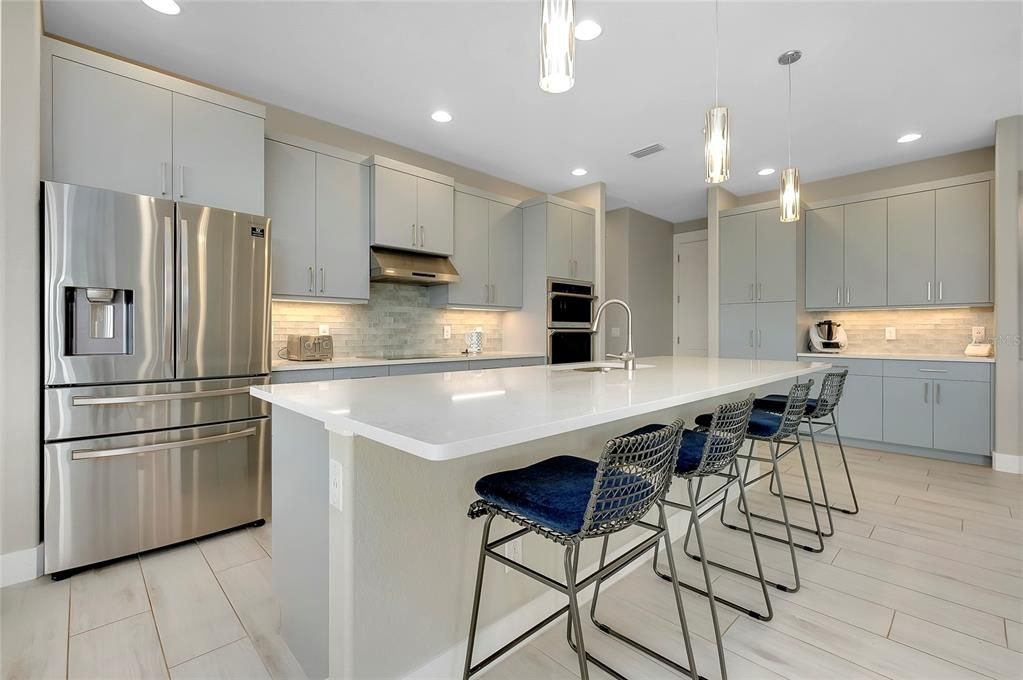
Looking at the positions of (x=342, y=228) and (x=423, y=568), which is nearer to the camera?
(x=423, y=568)

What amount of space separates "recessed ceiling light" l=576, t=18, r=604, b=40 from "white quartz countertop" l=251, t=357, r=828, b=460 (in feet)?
5.93

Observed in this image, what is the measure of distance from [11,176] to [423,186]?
8.02 ft

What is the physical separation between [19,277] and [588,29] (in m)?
2.92

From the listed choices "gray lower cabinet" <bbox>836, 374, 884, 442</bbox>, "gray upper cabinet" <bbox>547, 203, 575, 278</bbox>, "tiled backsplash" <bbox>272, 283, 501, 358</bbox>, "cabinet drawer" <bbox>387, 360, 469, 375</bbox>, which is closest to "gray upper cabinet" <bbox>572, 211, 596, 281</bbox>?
"gray upper cabinet" <bbox>547, 203, 575, 278</bbox>

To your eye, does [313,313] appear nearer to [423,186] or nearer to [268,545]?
[423,186]

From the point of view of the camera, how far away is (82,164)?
2340 mm

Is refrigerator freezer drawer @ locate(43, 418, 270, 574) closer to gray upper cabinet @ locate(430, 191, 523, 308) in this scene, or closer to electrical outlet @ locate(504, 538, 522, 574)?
→ electrical outlet @ locate(504, 538, 522, 574)

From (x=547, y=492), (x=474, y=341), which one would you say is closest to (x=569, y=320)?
(x=474, y=341)

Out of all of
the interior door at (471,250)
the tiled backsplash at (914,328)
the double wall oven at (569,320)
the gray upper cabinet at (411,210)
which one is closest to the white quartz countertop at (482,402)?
the gray upper cabinet at (411,210)

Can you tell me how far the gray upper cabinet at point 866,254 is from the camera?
15.1ft

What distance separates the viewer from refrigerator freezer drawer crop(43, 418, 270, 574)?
2145 millimetres

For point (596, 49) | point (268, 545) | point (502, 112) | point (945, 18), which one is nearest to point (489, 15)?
point (596, 49)

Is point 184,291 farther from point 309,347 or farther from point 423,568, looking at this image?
point 423,568

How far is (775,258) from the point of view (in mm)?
4984
